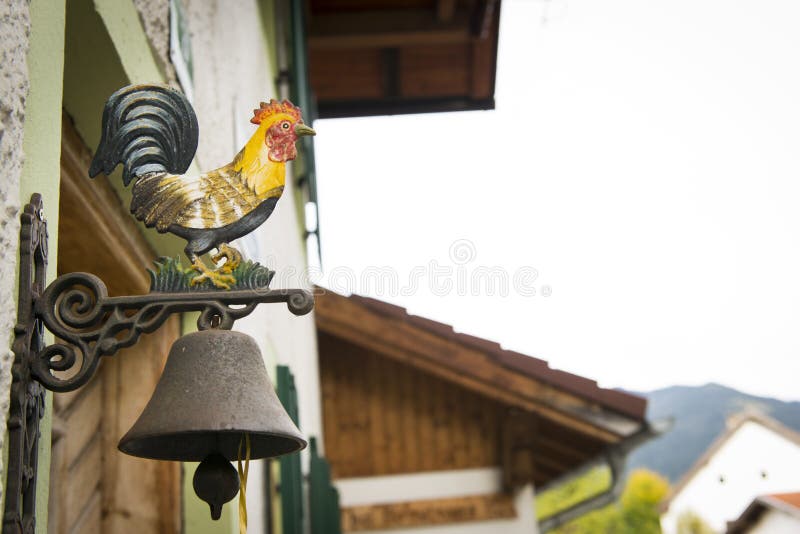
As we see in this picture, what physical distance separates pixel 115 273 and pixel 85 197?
34 cm

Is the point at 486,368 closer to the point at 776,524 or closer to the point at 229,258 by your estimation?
the point at 776,524

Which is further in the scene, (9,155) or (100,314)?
(100,314)

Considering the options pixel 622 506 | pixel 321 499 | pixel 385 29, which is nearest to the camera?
pixel 321 499

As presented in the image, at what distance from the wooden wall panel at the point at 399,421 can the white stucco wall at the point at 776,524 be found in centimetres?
313

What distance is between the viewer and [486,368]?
276 inches

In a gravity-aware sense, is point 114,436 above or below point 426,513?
above

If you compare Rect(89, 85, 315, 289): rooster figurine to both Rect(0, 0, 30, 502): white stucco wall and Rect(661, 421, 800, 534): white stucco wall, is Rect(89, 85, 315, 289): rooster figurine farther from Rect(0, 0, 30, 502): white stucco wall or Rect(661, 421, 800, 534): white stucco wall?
Rect(661, 421, 800, 534): white stucco wall

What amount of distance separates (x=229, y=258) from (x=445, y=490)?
6048mm

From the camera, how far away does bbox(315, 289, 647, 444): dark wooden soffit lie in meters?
6.78

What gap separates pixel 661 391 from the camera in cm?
6694

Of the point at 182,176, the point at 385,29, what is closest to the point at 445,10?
the point at 385,29

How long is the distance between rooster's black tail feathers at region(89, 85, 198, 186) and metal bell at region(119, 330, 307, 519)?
0.96 ft

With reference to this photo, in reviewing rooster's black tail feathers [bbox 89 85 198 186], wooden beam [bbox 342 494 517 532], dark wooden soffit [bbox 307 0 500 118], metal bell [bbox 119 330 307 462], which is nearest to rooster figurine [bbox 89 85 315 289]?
rooster's black tail feathers [bbox 89 85 198 186]

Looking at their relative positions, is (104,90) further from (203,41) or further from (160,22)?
(203,41)
